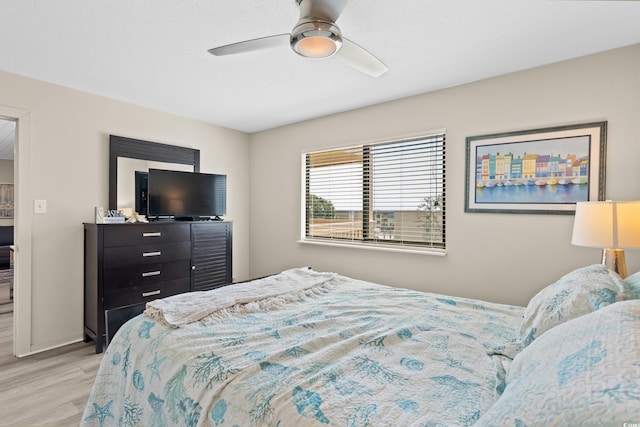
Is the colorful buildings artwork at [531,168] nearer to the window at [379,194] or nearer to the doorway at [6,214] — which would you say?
the window at [379,194]

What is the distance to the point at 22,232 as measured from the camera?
2814mm

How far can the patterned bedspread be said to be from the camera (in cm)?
96

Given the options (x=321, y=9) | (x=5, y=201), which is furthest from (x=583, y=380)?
(x=5, y=201)

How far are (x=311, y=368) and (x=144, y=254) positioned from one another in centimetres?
268

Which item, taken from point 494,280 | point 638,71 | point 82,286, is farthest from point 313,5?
point 82,286

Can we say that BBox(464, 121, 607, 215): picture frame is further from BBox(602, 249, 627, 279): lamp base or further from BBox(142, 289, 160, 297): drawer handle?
BBox(142, 289, 160, 297): drawer handle

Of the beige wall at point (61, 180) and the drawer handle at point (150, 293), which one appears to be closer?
the beige wall at point (61, 180)

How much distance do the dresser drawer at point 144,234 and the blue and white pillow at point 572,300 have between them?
320 cm

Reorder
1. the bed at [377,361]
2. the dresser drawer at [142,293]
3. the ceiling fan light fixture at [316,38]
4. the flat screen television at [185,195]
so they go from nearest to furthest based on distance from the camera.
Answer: the bed at [377,361]
the ceiling fan light fixture at [316,38]
the dresser drawer at [142,293]
the flat screen television at [185,195]

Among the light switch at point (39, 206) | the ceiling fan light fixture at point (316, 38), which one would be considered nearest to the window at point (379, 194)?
the ceiling fan light fixture at point (316, 38)

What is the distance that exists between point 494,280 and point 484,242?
0.33m

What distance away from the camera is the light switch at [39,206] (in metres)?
2.88

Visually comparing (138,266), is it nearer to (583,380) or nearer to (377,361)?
(377,361)

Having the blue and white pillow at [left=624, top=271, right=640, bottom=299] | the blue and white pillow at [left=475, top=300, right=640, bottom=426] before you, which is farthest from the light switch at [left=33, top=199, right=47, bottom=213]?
the blue and white pillow at [left=624, top=271, right=640, bottom=299]
